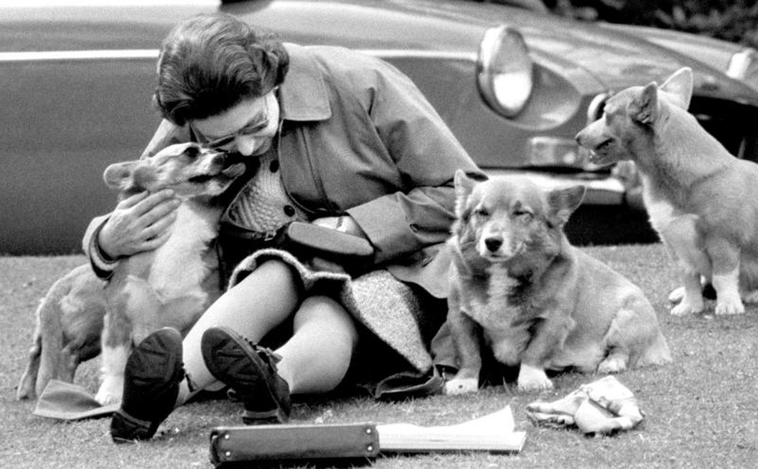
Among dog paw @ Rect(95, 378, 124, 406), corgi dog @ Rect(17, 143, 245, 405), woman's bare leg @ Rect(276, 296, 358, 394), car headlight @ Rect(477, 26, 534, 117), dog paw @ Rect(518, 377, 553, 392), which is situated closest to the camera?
woman's bare leg @ Rect(276, 296, 358, 394)

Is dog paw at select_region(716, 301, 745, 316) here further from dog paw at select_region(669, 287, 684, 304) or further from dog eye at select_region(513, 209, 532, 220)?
dog eye at select_region(513, 209, 532, 220)

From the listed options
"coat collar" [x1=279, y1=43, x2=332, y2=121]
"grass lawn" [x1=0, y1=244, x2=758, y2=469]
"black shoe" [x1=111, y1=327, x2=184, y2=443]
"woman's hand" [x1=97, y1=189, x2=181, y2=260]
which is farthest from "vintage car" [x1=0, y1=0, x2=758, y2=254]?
"black shoe" [x1=111, y1=327, x2=184, y2=443]

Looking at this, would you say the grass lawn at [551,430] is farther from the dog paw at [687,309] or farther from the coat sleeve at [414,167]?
the coat sleeve at [414,167]

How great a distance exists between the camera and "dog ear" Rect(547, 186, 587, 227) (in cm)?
423

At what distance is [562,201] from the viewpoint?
4258mm

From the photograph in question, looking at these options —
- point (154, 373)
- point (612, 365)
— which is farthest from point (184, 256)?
point (612, 365)

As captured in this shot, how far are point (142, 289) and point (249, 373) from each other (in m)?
1.08

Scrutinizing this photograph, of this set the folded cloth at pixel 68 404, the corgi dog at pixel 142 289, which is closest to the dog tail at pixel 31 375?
the corgi dog at pixel 142 289

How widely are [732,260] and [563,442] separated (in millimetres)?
1878

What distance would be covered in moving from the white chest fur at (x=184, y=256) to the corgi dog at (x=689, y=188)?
5.01 feet

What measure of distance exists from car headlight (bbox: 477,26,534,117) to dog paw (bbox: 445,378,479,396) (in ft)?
7.24

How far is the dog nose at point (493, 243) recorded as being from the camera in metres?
4.12

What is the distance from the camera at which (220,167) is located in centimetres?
456

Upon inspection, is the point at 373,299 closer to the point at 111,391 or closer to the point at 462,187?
the point at 462,187
